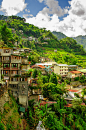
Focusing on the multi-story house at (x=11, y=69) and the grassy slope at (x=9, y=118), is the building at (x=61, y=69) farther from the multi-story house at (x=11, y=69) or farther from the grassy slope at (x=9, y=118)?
the grassy slope at (x=9, y=118)

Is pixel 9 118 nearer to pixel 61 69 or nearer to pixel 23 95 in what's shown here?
pixel 23 95

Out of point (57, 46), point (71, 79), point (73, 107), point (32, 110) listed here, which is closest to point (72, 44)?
point (57, 46)

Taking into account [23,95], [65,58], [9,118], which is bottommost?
[9,118]

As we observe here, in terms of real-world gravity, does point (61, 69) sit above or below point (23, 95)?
above

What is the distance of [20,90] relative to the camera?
14023 mm

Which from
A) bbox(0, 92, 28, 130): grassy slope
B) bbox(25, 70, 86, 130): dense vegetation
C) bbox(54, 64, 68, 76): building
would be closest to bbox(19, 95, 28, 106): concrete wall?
bbox(25, 70, 86, 130): dense vegetation

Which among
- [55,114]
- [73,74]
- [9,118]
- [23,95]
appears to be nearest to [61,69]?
[73,74]

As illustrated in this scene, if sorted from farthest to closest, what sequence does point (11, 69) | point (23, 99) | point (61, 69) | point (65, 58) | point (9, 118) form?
1. point (65, 58)
2. point (61, 69)
3. point (11, 69)
4. point (23, 99)
5. point (9, 118)

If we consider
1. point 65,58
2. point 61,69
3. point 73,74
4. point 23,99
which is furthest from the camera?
point 65,58

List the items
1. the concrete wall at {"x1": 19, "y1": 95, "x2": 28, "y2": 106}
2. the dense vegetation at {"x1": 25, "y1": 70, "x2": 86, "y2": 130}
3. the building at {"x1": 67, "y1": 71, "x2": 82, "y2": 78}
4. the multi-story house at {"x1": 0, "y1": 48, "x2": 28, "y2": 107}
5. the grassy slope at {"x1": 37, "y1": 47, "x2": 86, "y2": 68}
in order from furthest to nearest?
the grassy slope at {"x1": 37, "y1": 47, "x2": 86, "y2": 68} < the building at {"x1": 67, "y1": 71, "x2": 82, "y2": 78} < the multi-story house at {"x1": 0, "y1": 48, "x2": 28, "y2": 107} < the concrete wall at {"x1": 19, "y1": 95, "x2": 28, "y2": 106} < the dense vegetation at {"x1": 25, "y1": 70, "x2": 86, "y2": 130}

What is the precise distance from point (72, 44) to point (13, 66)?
199ft

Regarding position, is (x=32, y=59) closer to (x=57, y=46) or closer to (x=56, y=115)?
(x=56, y=115)

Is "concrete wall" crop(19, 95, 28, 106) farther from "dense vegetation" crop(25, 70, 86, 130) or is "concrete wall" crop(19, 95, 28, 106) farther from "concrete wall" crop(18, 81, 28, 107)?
Result: "dense vegetation" crop(25, 70, 86, 130)

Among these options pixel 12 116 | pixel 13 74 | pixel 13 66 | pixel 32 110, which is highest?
pixel 13 66
